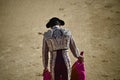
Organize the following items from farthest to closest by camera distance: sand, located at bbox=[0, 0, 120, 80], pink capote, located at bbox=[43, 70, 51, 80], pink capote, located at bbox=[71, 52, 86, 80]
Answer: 1. sand, located at bbox=[0, 0, 120, 80]
2. pink capote, located at bbox=[71, 52, 86, 80]
3. pink capote, located at bbox=[43, 70, 51, 80]

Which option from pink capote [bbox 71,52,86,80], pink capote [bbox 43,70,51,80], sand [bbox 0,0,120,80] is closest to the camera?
pink capote [bbox 43,70,51,80]

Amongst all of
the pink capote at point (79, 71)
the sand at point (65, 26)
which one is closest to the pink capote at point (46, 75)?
the pink capote at point (79, 71)

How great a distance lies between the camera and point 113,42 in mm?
7402

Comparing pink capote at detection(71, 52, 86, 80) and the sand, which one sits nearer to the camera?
pink capote at detection(71, 52, 86, 80)

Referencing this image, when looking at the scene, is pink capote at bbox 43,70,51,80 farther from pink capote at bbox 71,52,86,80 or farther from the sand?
the sand

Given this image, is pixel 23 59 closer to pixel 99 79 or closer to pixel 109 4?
pixel 99 79

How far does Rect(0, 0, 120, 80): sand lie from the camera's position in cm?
678

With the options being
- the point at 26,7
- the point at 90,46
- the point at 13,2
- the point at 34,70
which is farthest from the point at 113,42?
the point at 13,2

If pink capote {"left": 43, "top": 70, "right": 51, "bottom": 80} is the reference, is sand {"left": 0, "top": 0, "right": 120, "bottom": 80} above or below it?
above

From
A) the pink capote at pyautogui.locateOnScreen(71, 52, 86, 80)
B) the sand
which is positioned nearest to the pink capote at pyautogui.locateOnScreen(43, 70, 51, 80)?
the pink capote at pyautogui.locateOnScreen(71, 52, 86, 80)

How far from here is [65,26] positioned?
337 inches

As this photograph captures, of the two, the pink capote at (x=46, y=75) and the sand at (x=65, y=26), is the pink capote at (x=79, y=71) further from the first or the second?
the sand at (x=65, y=26)

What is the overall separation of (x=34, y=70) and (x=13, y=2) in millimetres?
4316

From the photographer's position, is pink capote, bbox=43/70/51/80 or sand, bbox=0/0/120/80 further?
sand, bbox=0/0/120/80
